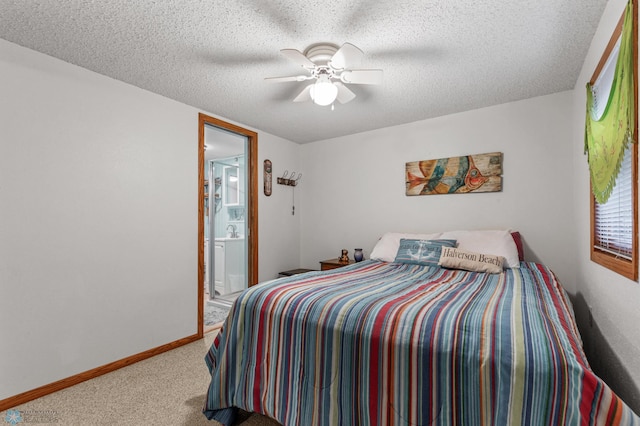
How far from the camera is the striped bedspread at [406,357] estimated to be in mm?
1007

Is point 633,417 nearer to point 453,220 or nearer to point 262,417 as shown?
point 262,417

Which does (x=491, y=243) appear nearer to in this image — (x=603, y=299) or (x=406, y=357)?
(x=603, y=299)

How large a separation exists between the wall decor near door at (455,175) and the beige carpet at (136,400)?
2762 mm

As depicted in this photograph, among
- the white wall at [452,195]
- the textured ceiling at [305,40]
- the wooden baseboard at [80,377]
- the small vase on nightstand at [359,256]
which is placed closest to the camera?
the textured ceiling at [305,40]

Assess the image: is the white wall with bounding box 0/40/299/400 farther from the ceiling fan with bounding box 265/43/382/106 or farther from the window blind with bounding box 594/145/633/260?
the window blind with bounding box 594/145/633/260

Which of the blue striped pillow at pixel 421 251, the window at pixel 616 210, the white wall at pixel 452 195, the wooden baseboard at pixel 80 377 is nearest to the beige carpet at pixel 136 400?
the wooden baseboard at pixel 80 377

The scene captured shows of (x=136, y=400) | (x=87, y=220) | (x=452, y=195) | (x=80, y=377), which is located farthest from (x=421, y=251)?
(x=80, y=377)

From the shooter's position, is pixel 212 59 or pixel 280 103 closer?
pixel 212 59

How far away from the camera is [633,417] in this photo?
0.87 meters

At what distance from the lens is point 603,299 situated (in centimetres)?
188

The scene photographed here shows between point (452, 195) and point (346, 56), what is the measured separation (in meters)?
2.14

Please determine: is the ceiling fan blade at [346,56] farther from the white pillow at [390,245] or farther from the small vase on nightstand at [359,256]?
the small vase on nightstand at [359,256]

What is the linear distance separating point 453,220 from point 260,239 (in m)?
2.27

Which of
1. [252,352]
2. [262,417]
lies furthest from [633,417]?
[262,417]
